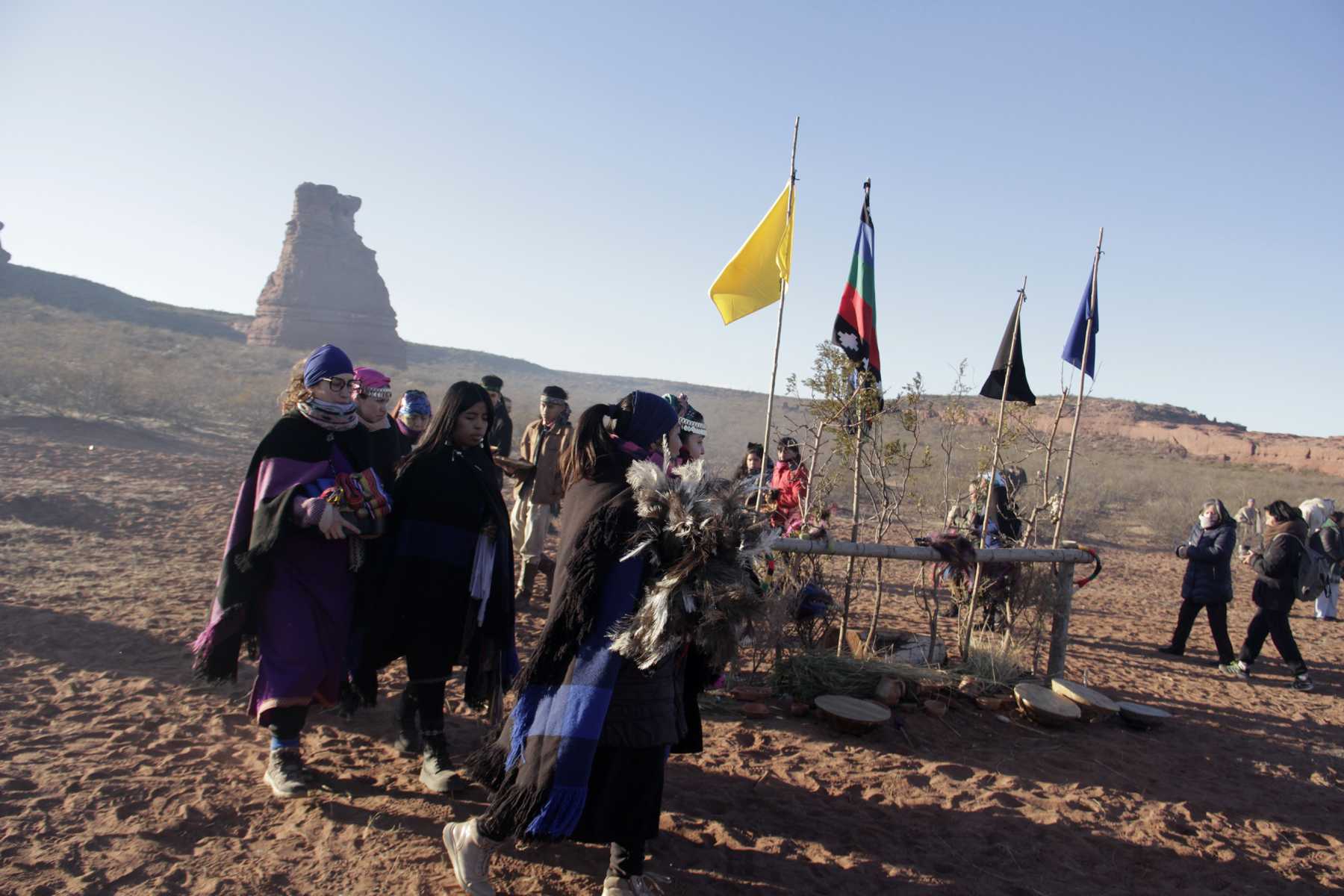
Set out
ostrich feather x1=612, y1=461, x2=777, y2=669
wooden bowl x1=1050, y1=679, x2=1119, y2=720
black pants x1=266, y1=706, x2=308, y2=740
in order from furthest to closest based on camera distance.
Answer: wooden bowl x1=1050, y1=679, x2=1119, y2=720
black pants x1=266, y1=706, x2=308, y2=740
ostrich feather x1=612, y1=461, x2=777, y2=669

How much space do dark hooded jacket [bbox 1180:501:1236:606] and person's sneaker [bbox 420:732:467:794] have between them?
22.4 feet

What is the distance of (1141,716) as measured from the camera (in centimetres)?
532

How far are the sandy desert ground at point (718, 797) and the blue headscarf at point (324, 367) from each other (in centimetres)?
181

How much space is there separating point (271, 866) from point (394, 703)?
5.80 feet

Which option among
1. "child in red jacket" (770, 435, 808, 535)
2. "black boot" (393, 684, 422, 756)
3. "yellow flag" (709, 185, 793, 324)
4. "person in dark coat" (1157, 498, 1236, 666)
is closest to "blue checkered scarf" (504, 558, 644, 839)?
"black boot" (393, 684, 422, 756)

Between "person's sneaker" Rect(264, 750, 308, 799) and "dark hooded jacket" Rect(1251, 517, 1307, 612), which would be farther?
"dark hooded jacket" Rect(1251, 517, 1307, 612)

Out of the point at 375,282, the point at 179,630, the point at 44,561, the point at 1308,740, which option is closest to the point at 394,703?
the point at 179,630

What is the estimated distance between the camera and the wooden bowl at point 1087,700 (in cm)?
528

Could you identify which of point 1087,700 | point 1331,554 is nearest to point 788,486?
point 1087,700

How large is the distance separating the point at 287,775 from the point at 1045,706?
4.36 m

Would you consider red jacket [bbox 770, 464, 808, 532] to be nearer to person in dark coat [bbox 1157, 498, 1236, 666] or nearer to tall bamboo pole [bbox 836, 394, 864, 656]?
tall bamboo pole [bbox 836, 394, 864, 656]

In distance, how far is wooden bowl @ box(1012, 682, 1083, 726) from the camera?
5.05 metres

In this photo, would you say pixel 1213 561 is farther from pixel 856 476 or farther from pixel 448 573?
pixel 448 573

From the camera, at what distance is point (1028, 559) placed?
18.1 feet
